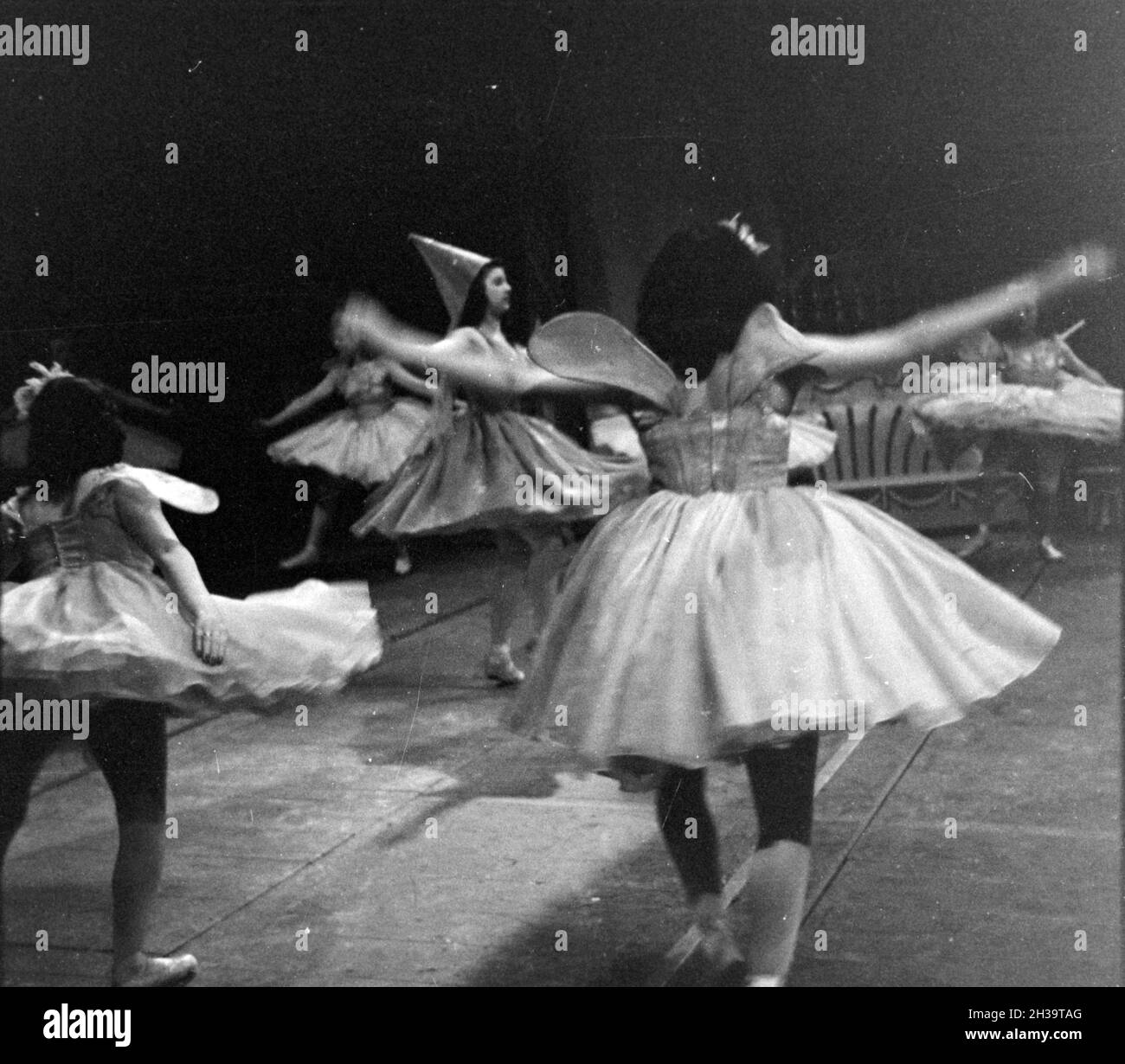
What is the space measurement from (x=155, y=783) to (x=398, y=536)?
1046 millimetres

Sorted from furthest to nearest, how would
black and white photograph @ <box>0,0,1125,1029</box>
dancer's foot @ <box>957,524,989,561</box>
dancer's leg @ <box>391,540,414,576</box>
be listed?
dancer's leg @ <box>391,540,414,576</box>, dancer's foot @ <box>957,524,989,561</box>, black and white photograph @ <box>0,0,1125,1029</box>

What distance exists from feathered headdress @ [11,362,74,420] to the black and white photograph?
0.07 feet

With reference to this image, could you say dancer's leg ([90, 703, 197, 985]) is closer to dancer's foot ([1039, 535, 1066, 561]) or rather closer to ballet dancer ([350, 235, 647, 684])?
ballet dancer ([350, 235, 647, 684])

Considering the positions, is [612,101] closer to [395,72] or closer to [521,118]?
[521,118]

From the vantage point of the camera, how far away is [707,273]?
9.70 ft

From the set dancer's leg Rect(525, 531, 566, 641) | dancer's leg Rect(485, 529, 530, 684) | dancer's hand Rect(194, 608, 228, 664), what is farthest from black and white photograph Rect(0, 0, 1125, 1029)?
dancer's leg Rect(525, 531, 566, 641)

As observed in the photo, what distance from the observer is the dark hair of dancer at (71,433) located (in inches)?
114

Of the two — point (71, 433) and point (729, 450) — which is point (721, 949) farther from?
point (71, 433)

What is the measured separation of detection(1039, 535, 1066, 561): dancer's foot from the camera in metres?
3.46

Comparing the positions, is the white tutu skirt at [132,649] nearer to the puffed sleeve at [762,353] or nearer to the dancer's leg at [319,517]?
the dancer's leg at [319,517]

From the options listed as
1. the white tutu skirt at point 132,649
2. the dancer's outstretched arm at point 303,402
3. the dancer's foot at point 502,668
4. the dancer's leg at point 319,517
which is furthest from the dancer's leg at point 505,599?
the dancer's outstretched arm at point 303,402

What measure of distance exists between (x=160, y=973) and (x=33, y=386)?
131 cm

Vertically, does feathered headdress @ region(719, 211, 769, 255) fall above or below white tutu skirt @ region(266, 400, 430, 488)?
above
